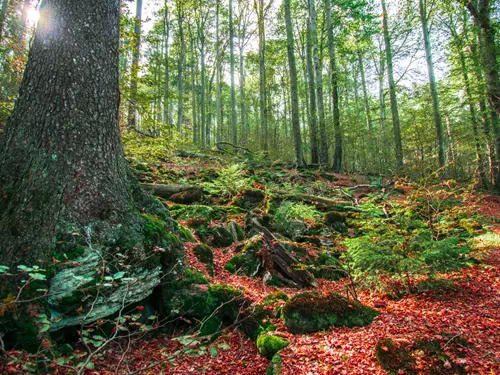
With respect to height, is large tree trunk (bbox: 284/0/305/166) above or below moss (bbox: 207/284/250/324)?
above

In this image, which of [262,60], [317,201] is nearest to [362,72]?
[262,60]

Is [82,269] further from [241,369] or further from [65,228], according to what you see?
[241,369]

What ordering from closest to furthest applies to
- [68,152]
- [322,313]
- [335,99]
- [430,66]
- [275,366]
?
[275,366], [68,152], [322,313], [335,99], [430,66]

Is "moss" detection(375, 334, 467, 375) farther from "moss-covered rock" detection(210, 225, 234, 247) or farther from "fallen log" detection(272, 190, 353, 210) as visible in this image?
"fallen log" detection(272, 190, 353, 210)

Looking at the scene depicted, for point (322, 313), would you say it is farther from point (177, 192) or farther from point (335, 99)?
point (335, 99)

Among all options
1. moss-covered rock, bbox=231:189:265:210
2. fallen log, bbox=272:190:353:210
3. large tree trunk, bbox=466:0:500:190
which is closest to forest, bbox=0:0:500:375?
moss-covered rock, bbox=231:189:265:210

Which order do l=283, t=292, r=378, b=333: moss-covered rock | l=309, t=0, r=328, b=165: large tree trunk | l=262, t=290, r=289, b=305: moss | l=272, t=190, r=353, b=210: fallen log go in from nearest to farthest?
1. l=283, t=292, r=378, b=333: moss-covered rock
2. l=262, t=290, r=289, b=305: moss
3. l=272, t=190, r=353, b=210: fallen log
4. l=309, t=0, r=328, b=165: large tree trunk

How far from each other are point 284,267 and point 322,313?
195 centimetres

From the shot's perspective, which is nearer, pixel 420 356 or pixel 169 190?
pixel 420 356

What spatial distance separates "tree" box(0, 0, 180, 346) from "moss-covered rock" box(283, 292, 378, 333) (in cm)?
189

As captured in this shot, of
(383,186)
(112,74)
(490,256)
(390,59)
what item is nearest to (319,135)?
(383,186)

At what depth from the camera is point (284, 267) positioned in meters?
5.46

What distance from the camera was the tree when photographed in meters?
2.89

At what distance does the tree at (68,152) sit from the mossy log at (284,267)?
8.20 feet
